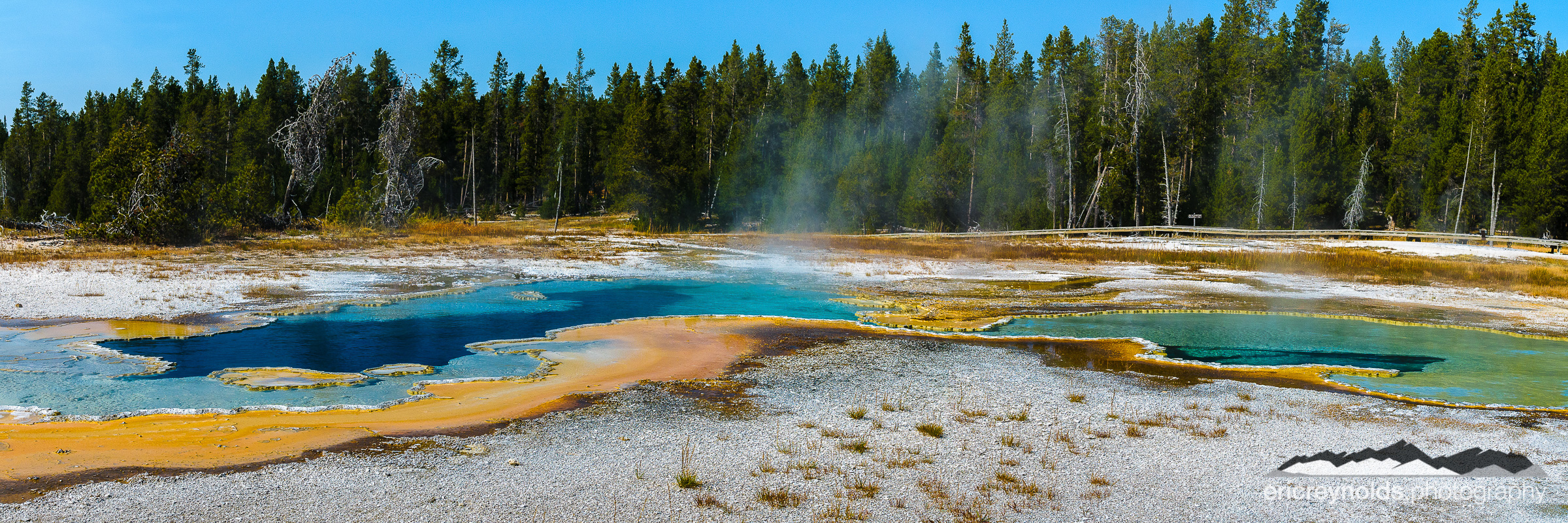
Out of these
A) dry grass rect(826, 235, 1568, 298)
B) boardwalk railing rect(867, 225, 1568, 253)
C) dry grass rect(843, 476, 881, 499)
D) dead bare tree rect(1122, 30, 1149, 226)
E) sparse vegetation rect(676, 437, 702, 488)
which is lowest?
dry grass rect(843, 476, 881, 499)

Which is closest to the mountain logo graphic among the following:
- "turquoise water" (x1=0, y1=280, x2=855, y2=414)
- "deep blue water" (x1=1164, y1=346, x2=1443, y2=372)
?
"deep blue water" (x1=1164, y1=346, x2=1443, y2=372)

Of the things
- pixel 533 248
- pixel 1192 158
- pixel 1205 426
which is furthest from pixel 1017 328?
pixel 1192 158

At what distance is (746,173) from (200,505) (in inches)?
2042

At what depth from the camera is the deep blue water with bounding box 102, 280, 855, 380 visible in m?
12.0

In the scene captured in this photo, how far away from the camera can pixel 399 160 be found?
44.2 m

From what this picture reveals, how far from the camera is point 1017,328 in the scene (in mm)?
15945

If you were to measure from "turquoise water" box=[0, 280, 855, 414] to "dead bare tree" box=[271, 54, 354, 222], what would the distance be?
25.9 meters

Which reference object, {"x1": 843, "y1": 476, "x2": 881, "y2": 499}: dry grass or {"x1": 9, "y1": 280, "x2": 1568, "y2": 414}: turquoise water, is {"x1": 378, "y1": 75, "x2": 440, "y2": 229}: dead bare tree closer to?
{"x1": 9, "y1": 280, "x2": 1568, "y2": 414}: turquoise water

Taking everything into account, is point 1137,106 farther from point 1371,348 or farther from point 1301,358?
point 1301,358

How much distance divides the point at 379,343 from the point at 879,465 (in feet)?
30.1

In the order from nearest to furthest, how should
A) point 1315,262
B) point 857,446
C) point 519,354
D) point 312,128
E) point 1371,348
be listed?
point 857,446 < point 519,354 < point 1371,348 < point 1315,262 < point 312,128

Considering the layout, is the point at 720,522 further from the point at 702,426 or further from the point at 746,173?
the point at 746,173

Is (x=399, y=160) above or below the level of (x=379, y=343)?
above

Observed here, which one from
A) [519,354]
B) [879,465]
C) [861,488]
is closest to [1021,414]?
Result: [879,465]
